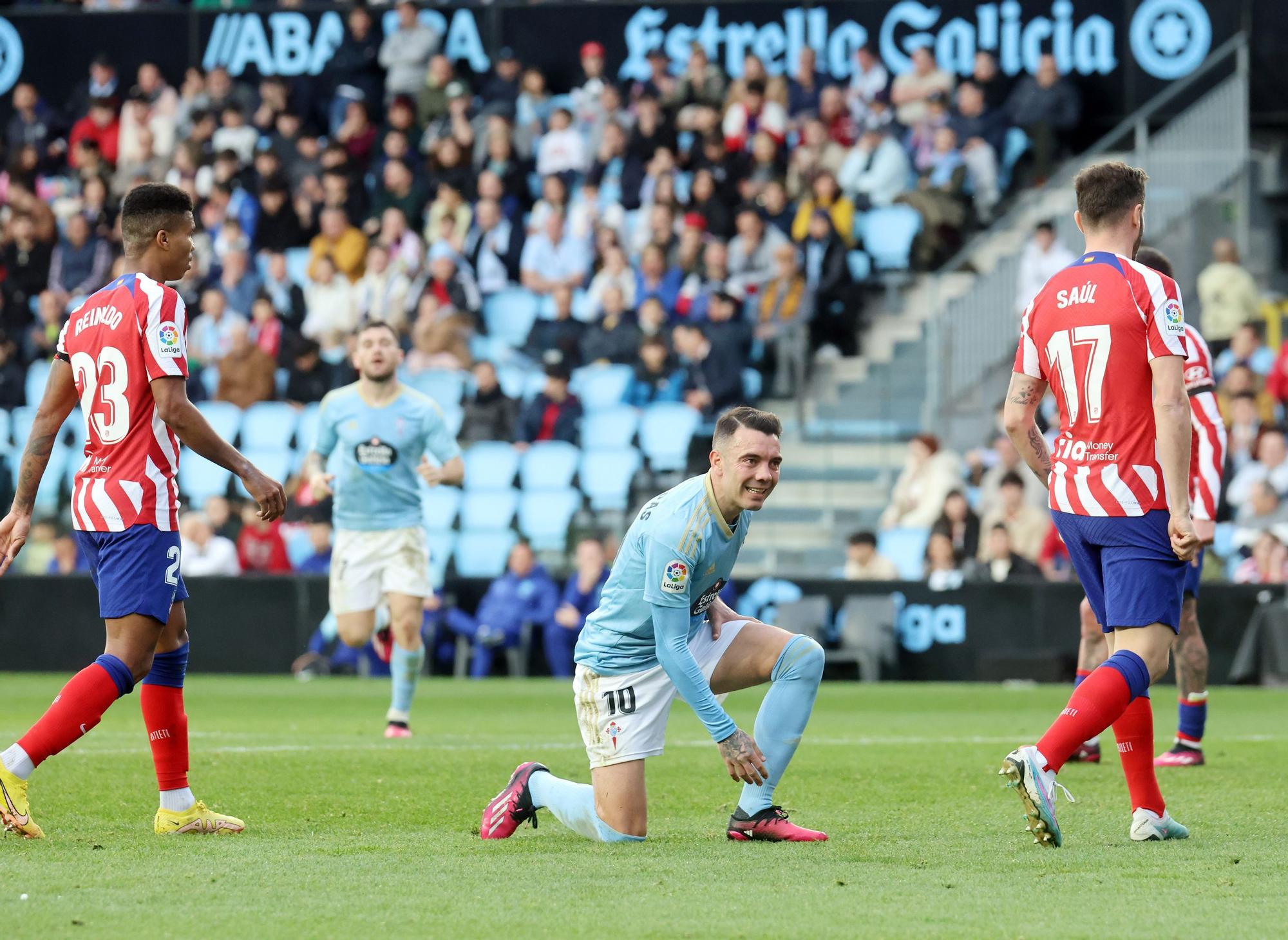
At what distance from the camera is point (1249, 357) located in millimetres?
17656

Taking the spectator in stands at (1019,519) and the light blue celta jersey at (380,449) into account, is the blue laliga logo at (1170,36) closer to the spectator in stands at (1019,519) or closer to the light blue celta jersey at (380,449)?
the spectator in stands at (1019,519)

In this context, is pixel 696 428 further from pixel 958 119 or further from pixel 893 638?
pixel 958 119

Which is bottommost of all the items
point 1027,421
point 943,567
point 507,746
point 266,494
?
point 507,746

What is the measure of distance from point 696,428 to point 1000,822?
38.5 ft

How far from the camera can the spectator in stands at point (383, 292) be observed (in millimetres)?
21000

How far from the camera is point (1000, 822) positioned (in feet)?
22.4

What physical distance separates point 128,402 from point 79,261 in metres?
17.2

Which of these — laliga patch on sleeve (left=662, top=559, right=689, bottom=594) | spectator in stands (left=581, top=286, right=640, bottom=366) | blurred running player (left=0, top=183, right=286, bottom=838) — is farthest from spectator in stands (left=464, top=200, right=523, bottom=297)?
laliga patch on sleeve (left=662, top=559, right=689, bottom=594)

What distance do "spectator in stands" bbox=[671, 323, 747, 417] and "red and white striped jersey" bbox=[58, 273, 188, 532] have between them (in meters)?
12.4

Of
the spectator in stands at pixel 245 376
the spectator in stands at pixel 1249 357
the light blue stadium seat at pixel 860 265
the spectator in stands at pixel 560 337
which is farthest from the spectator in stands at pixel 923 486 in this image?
the spectator in stands at pixel 245 376

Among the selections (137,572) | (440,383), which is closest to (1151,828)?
(137,572)

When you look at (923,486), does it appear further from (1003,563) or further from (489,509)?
(489,509)

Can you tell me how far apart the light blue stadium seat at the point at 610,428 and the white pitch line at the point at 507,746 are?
8.37m

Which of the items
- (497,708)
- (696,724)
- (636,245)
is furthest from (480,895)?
(636,245)
